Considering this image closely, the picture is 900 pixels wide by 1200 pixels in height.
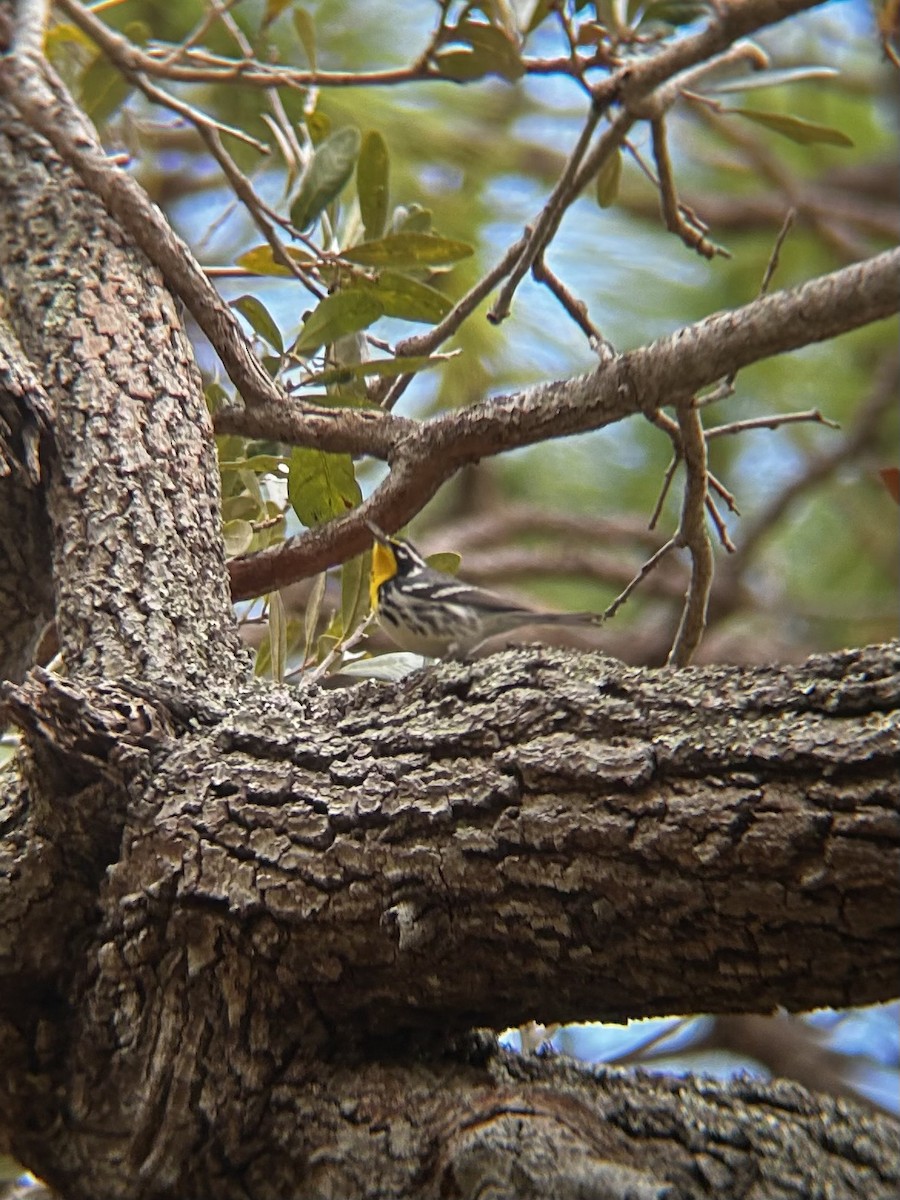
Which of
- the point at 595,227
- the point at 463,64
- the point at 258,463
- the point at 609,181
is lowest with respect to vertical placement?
the point at 595,227

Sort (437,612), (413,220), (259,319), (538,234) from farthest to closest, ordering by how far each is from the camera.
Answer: (437,612) < (413,220) < (259,319) < (538,234)

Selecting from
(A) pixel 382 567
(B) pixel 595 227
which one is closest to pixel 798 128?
(A) pixel 382 567

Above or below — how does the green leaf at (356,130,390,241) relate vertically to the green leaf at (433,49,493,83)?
below

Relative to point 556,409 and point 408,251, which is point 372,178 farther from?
point 556,409

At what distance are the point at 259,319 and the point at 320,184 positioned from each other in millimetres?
284

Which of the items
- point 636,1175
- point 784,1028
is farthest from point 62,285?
point 784,1028

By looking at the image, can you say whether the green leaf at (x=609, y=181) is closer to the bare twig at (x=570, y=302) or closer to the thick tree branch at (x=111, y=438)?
the bare twig at (x=570, y=302)

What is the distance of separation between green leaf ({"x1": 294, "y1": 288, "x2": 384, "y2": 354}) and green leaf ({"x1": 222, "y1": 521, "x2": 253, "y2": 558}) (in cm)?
31

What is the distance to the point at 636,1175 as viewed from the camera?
3.99ft

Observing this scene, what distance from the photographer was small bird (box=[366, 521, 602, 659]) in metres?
2.77

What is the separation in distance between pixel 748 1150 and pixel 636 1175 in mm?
138

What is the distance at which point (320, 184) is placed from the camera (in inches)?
90.7

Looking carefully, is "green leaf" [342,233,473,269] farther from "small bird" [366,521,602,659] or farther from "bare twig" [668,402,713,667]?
"small bird" [366,521,602,659]

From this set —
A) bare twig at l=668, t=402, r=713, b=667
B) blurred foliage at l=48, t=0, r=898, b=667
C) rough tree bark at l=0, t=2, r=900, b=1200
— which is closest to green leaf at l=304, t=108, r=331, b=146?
blurred foliage at l=48, t=0, r=898, b=667
